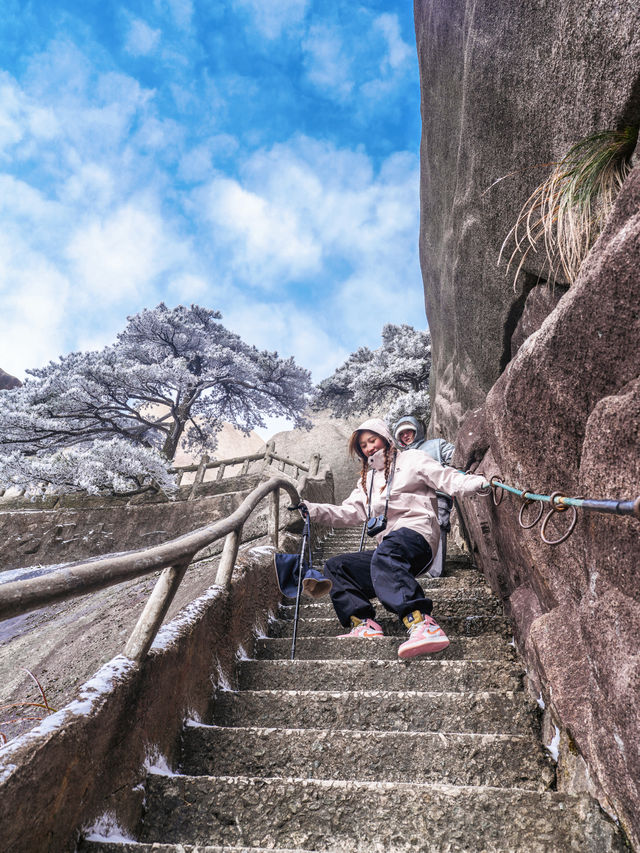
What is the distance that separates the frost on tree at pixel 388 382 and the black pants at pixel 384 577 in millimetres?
9083

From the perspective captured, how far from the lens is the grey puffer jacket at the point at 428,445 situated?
4785 millimetres

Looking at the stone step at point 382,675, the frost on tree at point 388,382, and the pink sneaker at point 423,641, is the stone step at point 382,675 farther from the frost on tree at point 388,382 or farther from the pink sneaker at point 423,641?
the frost on tree at point 388,382

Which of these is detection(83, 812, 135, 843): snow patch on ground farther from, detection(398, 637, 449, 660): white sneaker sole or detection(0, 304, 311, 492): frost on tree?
detection(0, 304, 311, 492): frost on tree

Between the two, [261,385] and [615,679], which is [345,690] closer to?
[615,679]

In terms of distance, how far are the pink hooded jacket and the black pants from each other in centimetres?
13

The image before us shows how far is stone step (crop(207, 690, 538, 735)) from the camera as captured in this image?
77.9 inches

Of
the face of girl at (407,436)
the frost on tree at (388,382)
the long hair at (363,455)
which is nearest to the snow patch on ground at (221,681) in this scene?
the long hair at (363,455)

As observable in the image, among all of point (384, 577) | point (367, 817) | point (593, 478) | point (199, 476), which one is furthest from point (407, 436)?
point (199, 476)

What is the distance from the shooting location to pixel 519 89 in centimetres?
268

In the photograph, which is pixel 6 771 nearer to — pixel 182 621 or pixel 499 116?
pixel 182 621

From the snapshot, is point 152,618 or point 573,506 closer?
point 573,506

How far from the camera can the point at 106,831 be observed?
1.38 m

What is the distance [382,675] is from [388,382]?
37.5ft

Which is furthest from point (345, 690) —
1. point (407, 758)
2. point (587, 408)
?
point (587, 408)
